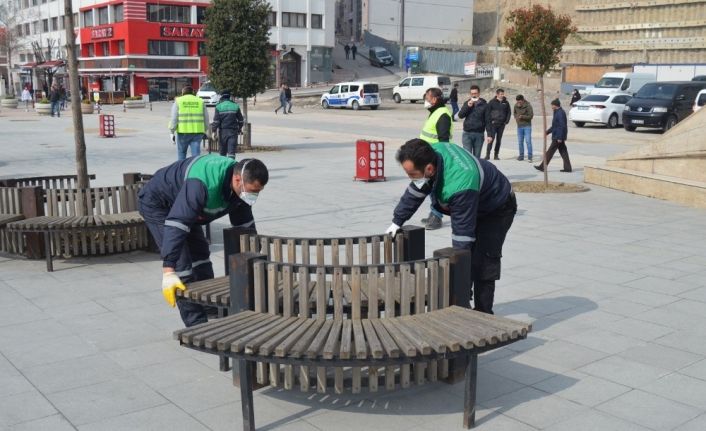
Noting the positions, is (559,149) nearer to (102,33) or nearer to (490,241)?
(490,241)

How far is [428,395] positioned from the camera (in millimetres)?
4664

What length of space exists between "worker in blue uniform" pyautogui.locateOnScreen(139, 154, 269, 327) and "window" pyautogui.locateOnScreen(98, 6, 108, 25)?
6064 centimetres

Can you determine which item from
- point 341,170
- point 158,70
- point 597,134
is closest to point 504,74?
point 158,70

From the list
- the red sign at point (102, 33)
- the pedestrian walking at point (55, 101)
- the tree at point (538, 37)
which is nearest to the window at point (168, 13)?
the red sign at point (102, 33)

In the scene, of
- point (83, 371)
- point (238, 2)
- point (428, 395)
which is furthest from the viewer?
point (238, 2)

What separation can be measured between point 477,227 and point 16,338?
3426 mm

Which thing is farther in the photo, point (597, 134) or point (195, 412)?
point (597, 134)

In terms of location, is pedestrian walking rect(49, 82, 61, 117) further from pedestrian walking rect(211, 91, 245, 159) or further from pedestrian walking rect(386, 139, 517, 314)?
pedestrian walking rect(386, 139, 517, 314)

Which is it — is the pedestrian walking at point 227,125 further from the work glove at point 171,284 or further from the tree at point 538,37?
the work glove at point 171,284

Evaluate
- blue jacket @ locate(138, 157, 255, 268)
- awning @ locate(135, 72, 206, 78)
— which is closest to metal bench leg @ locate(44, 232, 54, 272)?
blue jacket @ locate(138, 157, 255, 268)

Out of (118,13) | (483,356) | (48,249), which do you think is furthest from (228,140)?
(118,13)

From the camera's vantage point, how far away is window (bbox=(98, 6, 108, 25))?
200 ft

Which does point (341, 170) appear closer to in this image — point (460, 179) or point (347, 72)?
point (460, 179)

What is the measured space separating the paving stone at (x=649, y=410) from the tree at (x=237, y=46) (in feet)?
52.4
